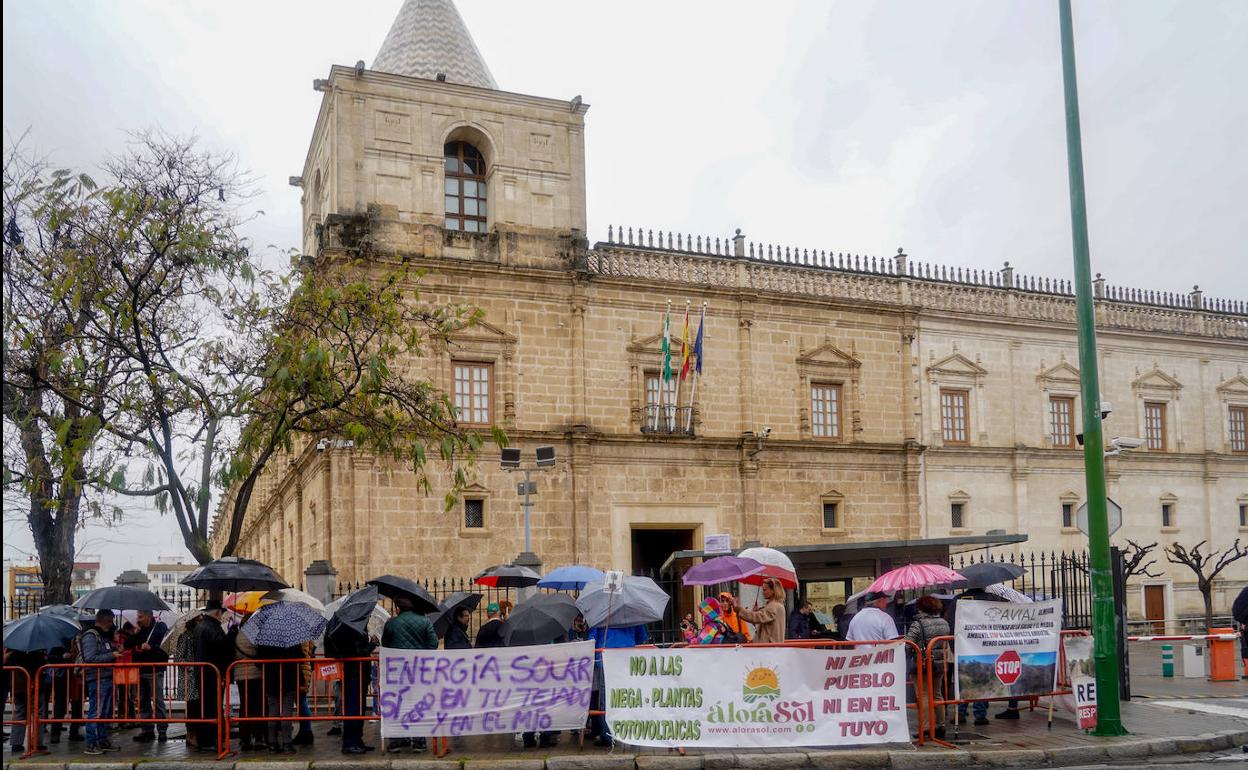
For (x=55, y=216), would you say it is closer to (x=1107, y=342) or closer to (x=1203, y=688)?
(x=1203, y=688)

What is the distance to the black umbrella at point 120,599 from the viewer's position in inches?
505

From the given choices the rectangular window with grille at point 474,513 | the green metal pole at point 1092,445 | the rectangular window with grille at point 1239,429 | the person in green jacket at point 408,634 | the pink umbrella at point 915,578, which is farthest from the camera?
the rectangular window with grille at point 1239,429

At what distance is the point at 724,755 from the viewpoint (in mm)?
11016

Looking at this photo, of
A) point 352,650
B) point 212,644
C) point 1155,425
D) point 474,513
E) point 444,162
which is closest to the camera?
point 352,650

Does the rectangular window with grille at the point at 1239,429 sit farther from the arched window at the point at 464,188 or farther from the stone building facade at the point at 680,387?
the arched window at the point at 464,188

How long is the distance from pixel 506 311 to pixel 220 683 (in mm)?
15178

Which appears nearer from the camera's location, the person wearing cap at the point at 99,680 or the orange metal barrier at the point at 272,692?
the orange metal barrier at the point at 272,692

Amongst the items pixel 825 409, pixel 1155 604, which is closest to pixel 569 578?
pixel 825 409

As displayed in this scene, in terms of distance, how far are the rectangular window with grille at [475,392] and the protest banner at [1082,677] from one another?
15431mm

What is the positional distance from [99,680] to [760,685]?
688 cm

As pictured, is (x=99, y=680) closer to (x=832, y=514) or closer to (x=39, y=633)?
(x=39, y=633)

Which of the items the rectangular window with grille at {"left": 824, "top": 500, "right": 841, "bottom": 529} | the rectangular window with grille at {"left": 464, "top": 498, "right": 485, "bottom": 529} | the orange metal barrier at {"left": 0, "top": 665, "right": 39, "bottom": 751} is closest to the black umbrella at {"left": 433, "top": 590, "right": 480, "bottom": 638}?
the orange metal barrier at {"left": 0, "top": 665, "right": 39, "bottom": 751}

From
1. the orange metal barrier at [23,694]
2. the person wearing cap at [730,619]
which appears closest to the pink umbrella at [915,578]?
the person wearing cap at [730,619]

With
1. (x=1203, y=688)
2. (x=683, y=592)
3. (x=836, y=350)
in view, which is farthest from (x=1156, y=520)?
(x=1203, y=688)
